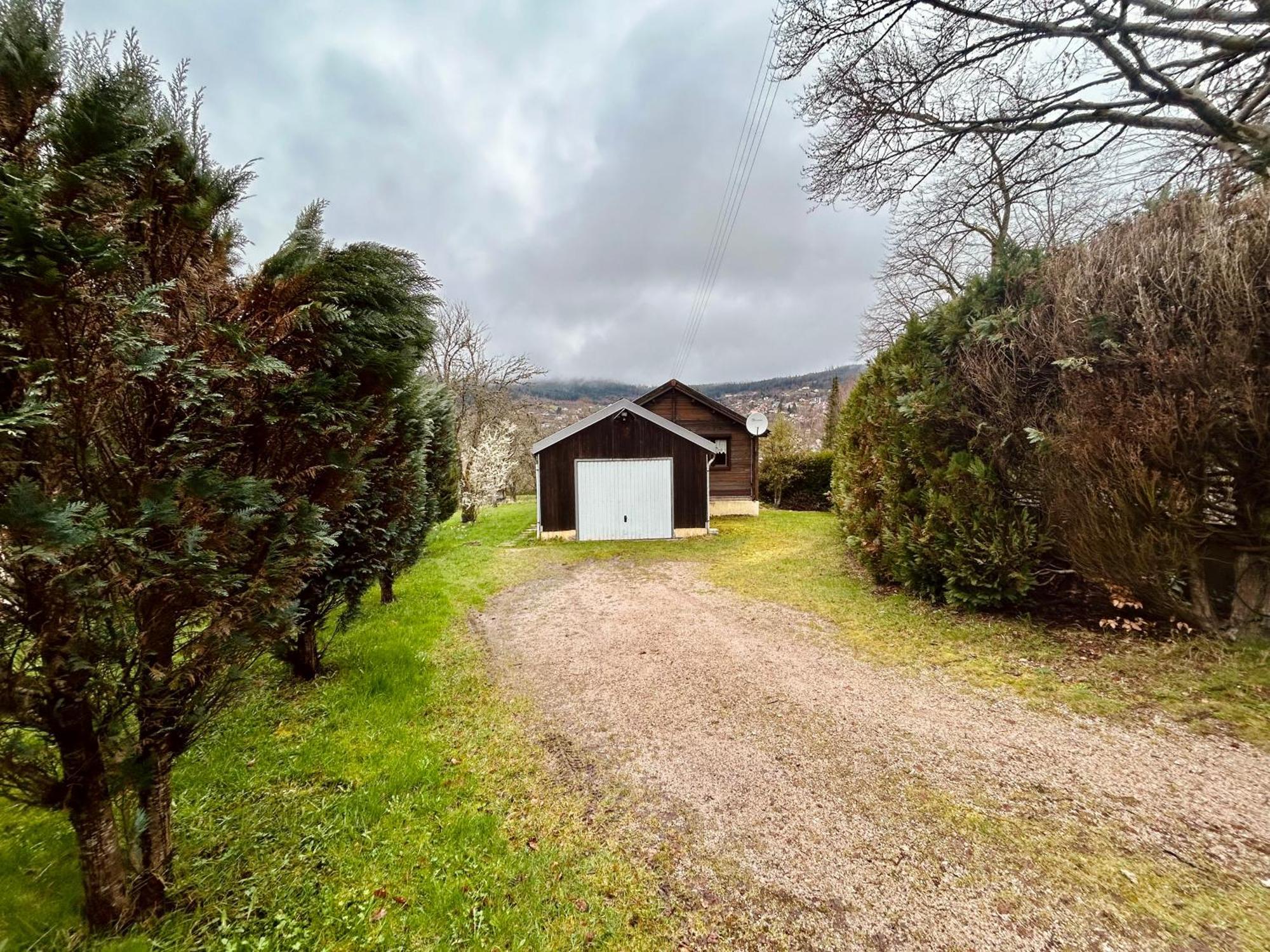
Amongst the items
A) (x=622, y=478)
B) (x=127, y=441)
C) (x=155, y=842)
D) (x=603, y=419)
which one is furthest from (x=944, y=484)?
(x=603, y=419)

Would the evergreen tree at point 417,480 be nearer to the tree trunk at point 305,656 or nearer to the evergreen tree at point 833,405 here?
the tree trunk at point 305,656

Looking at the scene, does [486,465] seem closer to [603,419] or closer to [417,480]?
[603,419]

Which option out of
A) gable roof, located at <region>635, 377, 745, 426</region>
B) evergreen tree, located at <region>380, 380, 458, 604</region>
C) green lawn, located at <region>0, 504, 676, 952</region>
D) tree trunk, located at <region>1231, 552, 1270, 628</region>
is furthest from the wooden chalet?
tree trunk, located at <region>1231, 552, 1270, 628</region>

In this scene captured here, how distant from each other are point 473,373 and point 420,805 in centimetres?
1871

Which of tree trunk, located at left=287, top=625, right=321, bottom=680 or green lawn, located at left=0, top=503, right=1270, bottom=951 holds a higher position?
tree trunk, located at left=287, top=625, right=321, bottom=680

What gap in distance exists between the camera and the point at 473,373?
63.8 ft

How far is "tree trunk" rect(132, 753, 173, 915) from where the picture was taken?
1.92m

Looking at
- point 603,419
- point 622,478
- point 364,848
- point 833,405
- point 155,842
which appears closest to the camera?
point 155,842

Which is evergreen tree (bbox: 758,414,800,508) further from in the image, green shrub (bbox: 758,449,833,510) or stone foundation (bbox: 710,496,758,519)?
stone foundation (bbox: 710,496,758,519)

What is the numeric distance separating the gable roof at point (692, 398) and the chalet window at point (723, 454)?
81 centimetres

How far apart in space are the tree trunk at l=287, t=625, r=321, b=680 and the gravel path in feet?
5.82

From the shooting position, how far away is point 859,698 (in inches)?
159

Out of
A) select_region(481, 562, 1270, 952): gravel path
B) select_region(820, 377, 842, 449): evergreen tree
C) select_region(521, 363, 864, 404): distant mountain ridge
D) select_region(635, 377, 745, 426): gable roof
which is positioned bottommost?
select_region(481, 562, 1270, 952): gravel path

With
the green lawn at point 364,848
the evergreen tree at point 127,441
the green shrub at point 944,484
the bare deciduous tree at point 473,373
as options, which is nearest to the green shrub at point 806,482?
the bare deciduous tree at point 473,373
